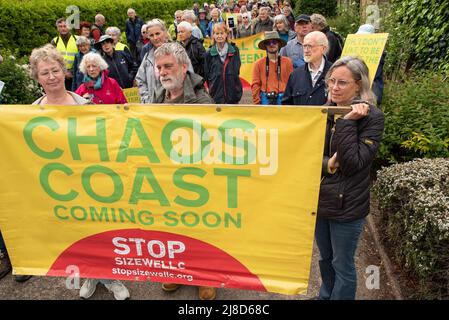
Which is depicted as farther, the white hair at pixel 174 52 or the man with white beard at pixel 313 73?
the man with white beard at pixel 313 73

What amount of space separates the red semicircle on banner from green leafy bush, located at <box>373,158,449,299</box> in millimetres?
1295

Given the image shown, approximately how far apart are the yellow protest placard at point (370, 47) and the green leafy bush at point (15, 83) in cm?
507

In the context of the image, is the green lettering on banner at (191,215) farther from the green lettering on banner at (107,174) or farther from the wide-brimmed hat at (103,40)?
the wide-brimmed hat at (103,40)

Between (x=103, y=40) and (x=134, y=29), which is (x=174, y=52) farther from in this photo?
(x=134, y=29)

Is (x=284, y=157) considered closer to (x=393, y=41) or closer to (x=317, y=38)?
(x=317, y=38)

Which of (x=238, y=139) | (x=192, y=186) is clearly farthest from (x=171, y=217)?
(x=238, y=139)

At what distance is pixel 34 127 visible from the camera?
8.98 feet

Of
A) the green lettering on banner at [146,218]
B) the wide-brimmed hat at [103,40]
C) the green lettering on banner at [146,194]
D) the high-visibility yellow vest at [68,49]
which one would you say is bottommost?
the green lettering on banner at [146,218]

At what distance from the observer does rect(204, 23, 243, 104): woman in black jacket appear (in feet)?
18.1

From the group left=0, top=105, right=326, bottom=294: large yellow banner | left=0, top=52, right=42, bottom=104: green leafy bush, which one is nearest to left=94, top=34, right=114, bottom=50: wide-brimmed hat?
left=0, top=52, right=42, bottom=104: green leafy bush

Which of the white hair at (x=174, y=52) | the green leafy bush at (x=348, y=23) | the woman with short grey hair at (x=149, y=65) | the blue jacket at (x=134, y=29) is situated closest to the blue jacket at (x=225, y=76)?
the woman with short grey hair at (x=149, y=65)

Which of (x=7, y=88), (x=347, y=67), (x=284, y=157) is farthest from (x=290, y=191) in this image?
(x=7, y=88)

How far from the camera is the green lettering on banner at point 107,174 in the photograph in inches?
107
